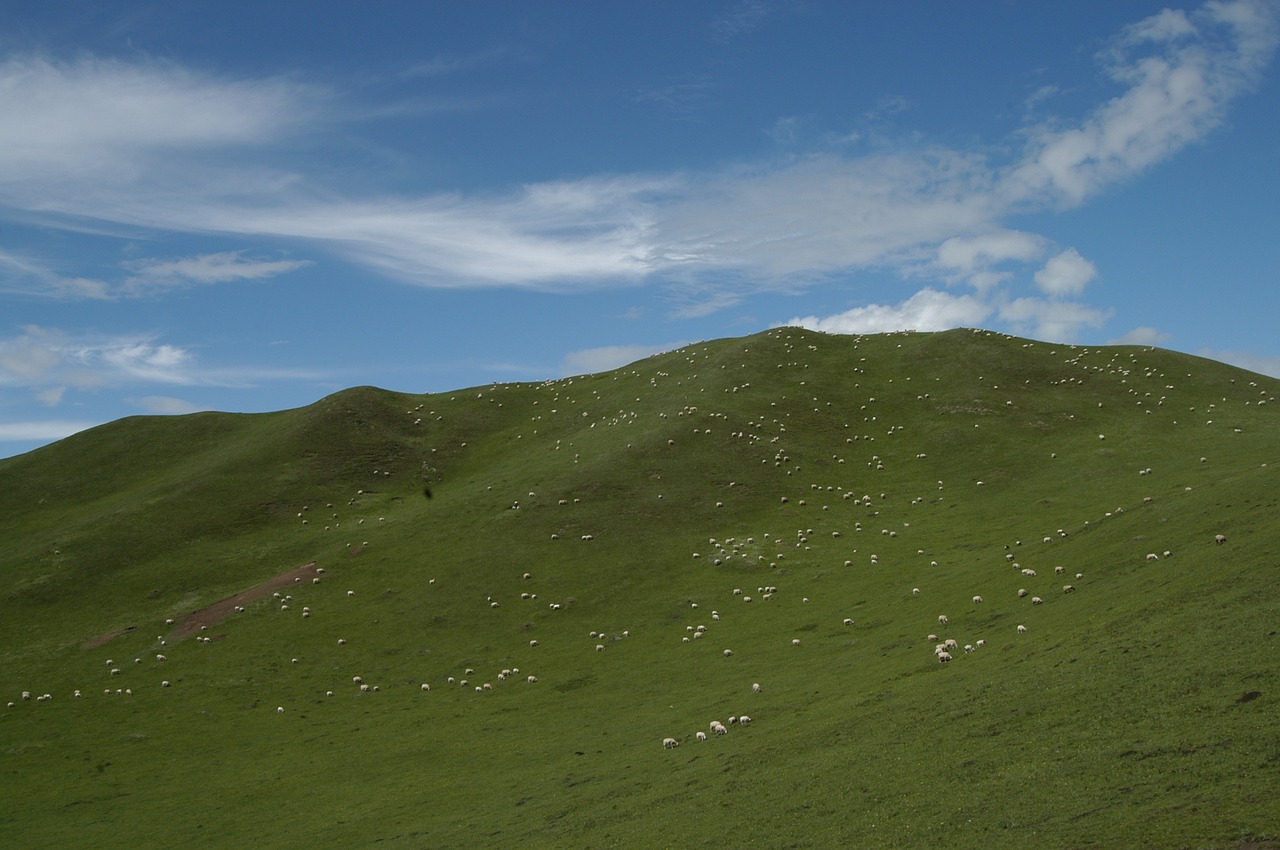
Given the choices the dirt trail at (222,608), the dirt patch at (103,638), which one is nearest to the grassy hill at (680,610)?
the dirt patch at (103,638)

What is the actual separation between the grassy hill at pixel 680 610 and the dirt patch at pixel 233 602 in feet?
2.79

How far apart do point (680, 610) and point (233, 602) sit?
105 feet

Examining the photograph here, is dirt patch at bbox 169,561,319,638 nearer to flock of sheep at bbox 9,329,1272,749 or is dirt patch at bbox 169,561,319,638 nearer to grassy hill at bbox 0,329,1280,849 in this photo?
grassy hill at bbox 0,329,1280,849

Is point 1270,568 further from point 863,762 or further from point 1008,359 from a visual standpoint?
point 1008,359

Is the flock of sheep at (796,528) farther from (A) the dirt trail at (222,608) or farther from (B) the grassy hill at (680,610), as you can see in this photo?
(A) the dirt trail at (222,608)

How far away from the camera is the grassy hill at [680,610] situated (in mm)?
23703

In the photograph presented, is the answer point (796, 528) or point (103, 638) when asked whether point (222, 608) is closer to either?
point (103, 638)

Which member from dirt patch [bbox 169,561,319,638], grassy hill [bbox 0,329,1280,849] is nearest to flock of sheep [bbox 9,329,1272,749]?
grassy hill [bbox 0,329,1280,849]

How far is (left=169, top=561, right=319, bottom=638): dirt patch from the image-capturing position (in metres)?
60.1

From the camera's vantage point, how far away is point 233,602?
62.9 metres

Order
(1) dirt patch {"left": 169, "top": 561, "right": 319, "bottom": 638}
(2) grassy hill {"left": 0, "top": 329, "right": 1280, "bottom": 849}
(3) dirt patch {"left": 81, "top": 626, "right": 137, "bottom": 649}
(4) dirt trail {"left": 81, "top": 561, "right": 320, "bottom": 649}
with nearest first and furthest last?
(2) grassy hill {"left": 0, "top": 329, "right": 1280, "bottom": 849} → (3) dirt patch {"left": 81, "top": 626, "right": 137, "bottom": 649} → (4) dirt trail {"left": 81, "top": 561, "right": 320, "bottom": 649} → (1) dirt patch {"left": 169, "top": 561, "right": 319, "bottom": 638}

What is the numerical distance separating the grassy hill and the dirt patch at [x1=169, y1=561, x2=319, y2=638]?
2.79 feet

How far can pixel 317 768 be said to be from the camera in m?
41.3

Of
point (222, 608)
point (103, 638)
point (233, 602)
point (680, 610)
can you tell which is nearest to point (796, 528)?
point (680, 610)
